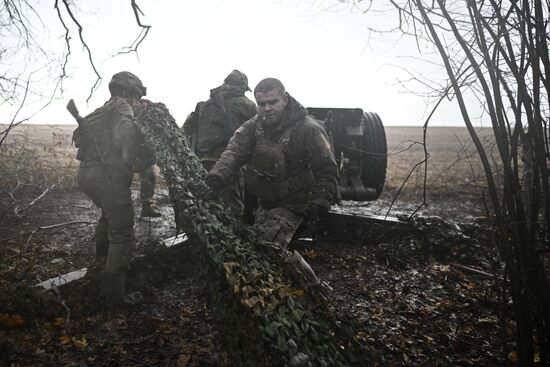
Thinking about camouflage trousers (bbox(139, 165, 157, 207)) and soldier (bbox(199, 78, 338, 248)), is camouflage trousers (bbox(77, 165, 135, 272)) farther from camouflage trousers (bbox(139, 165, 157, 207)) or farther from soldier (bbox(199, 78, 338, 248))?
camouflage trousers (bbox(139, 165, 157, 207))

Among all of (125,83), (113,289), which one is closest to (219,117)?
(125,83)

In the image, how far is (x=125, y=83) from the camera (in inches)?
176

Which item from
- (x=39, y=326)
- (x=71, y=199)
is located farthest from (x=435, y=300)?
(x=71, y=199)

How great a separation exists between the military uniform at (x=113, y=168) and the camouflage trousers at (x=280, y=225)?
154 cm

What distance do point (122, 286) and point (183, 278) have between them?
1.16 metres

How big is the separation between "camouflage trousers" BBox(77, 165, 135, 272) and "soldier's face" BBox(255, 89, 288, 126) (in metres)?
1.78

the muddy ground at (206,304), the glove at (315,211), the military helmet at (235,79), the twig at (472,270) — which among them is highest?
the military helmet at (235,79)

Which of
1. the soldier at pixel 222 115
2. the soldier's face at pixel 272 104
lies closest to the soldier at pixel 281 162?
→ the soldier's face at pixel 272 104

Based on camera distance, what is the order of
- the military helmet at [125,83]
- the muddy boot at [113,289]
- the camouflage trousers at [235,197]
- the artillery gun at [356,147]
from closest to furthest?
the muddy boot at [113,289] → the military helmet at [125,83] → the camouflage trousers at [235,197] → the artillery gun at [356,147]

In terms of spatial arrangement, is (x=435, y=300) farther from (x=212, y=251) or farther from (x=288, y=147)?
(x=212, y=251)

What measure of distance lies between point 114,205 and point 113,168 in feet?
1.39

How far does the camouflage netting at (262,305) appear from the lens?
2.07 meters

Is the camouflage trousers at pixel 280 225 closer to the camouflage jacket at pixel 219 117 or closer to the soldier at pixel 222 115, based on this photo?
the soldier at pixel 222 115

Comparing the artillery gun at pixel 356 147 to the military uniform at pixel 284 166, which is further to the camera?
the artillery gun at pixel 356 147
